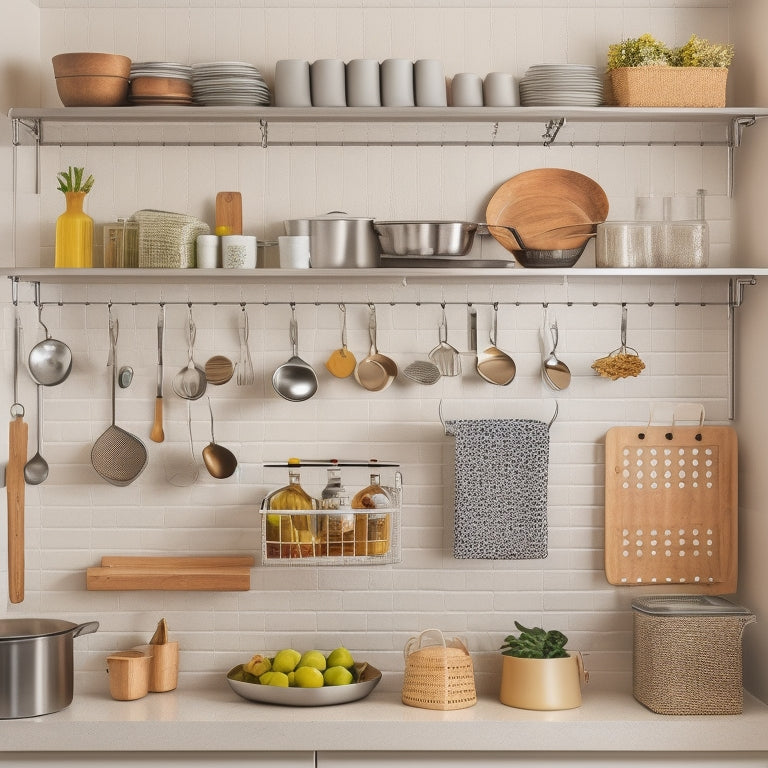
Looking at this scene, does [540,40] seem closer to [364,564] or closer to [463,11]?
[463,11]

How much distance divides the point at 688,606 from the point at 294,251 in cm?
147

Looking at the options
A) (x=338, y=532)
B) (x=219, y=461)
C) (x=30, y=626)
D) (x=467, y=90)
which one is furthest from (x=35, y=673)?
(x=467, y=90)

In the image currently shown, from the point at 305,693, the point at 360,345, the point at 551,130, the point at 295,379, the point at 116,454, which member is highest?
the point at 551,130

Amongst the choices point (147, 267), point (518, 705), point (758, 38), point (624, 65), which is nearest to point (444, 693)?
point (518, 705)

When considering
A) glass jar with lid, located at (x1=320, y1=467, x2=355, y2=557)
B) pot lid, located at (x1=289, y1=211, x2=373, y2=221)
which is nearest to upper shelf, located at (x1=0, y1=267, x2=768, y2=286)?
pot lid, located at (x1=289, y1=211, x2=373, y2=221)

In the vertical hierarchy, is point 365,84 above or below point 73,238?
above

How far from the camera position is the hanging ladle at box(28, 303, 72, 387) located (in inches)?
114

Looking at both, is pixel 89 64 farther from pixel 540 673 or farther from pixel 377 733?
pixel 540 673

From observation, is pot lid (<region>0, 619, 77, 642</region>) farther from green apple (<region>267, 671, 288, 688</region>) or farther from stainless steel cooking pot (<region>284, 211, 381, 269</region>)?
stainless steel cooking pot (<region>284, 211, 381, 269</region>)

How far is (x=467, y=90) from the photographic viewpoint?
277 cm

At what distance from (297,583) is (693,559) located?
3.87 feet

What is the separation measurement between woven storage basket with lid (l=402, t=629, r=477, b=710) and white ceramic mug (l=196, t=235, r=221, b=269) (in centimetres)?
120

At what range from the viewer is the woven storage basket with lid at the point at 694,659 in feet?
8.65

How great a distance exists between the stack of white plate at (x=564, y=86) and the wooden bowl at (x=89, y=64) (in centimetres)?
115
